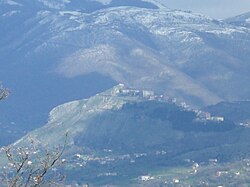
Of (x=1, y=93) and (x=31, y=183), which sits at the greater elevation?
(x=1, y=93)

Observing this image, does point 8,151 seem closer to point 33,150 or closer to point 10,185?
point 10,185

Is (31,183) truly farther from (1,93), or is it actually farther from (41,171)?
(1,93)

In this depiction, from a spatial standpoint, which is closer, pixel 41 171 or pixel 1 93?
pixel 41 171

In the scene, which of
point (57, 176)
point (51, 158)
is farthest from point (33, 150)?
point (51, 158)

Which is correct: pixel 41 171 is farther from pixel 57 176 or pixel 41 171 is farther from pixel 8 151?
pixel 57 176

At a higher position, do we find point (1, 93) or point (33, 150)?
point (1, 93)

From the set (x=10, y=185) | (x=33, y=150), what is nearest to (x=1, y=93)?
(x=33, y=150)

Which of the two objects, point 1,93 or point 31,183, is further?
point 1,93
